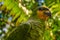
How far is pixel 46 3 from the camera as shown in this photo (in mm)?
2785

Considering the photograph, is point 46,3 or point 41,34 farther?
point 46,3

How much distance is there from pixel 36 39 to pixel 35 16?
0.39m

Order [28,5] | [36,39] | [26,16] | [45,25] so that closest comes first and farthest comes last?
[36,39] → [45,25] → [26,16] → [28,5]

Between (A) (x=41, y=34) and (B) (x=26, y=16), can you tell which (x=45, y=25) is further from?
(B) (x=26, y=16)

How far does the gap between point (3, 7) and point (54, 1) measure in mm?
576

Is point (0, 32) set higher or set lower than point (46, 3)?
lower

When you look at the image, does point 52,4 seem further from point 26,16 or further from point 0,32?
point 0,32

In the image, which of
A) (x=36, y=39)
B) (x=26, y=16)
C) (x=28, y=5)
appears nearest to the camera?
(x=36, y=39)

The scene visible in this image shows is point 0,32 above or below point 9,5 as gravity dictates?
below

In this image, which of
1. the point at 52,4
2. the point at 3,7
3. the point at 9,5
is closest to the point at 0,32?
the point at 3,7

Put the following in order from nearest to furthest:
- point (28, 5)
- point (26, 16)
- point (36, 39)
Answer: point (36, 39), point (26, 16), point (28, 5)

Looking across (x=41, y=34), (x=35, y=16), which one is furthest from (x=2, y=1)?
(x=41, y=34)

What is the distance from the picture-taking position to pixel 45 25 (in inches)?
83.6

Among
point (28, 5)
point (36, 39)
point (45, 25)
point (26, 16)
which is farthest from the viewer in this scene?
point (28, 5)
